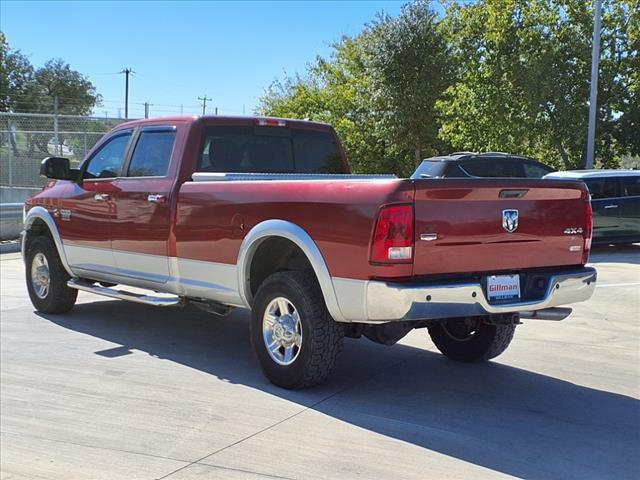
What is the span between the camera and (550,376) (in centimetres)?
568

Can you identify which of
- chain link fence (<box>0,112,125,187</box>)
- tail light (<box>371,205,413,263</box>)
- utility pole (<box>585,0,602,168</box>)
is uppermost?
utility pole (<box>585,0,602,168</box>)

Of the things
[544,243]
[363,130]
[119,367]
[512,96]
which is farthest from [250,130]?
Answer: [363,130]

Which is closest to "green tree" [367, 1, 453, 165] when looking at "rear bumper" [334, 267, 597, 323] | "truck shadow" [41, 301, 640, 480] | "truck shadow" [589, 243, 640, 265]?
"truck shadow" [589, 243, 640, 265]

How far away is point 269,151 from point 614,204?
9.26 m

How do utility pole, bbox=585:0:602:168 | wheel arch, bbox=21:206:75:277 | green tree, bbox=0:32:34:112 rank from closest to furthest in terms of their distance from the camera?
1. wheel arch, bbox=21:206:75:277
2. utility pole, bbox=585:0:602:168
3. green tree, bbox=0:32:34:112

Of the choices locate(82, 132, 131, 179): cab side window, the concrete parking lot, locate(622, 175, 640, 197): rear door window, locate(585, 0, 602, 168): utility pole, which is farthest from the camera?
locate(585, 0, 602, 168): utility pole

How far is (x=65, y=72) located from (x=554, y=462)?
64.0 metres

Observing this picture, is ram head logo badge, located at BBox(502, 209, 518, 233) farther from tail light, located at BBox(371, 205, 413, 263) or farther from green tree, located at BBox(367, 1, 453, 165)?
green tree, located at BBox(367, 1, 453, 165)

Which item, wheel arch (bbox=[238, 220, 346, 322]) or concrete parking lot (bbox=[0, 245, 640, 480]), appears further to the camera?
wheel arch (bbox=[238, 220, 346, 322])

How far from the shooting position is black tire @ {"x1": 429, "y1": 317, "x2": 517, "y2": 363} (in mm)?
5820

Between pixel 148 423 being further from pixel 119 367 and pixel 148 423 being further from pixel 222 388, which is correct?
pixel 119 367

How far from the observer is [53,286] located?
773 centimetres

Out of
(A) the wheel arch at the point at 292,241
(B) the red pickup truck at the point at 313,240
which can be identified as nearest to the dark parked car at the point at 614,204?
(B) the red pickup truck at the point at 313,240

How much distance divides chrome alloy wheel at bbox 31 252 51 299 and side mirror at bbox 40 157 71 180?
103cm
